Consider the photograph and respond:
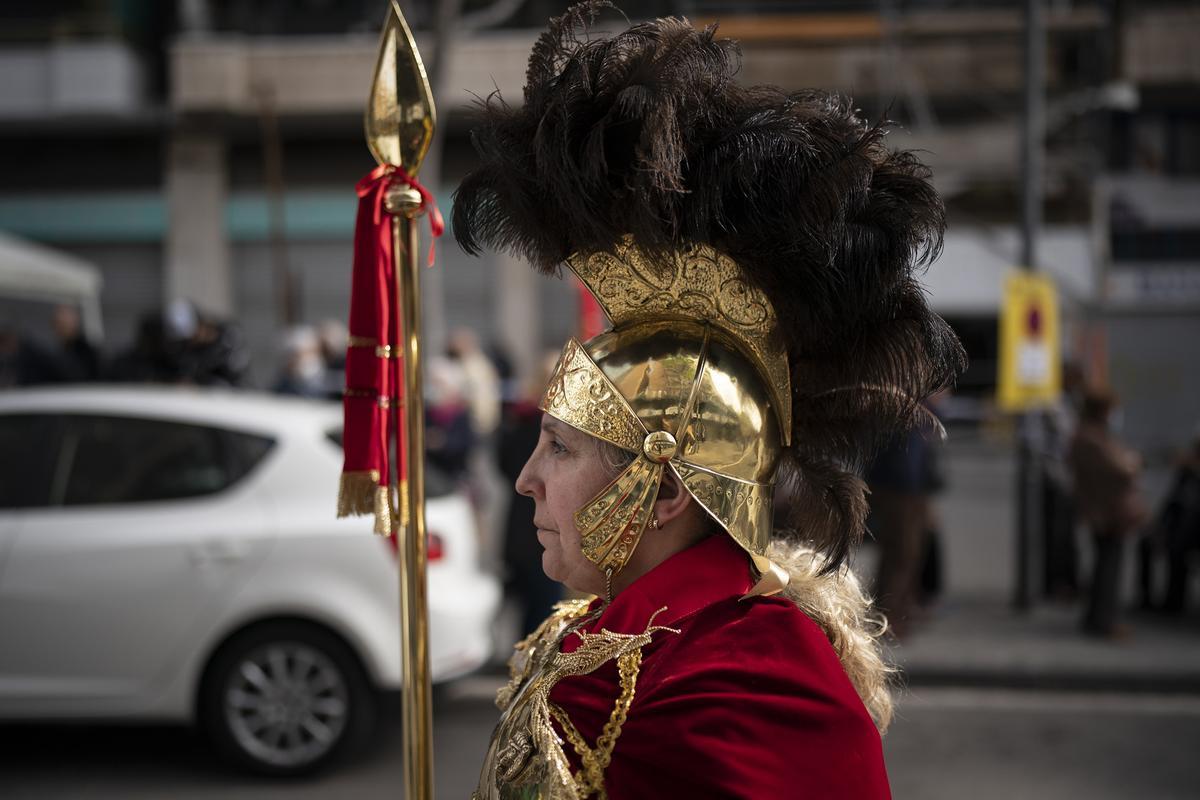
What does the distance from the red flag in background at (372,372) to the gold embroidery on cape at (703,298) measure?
387 millimetres

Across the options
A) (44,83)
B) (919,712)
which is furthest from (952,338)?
(44,83)

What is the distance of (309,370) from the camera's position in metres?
9.47

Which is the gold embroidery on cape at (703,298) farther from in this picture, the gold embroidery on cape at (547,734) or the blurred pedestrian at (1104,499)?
the blurred pedestrian at (1104,499)

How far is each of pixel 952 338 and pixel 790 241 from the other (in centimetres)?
Answer: 37

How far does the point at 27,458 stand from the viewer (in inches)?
205

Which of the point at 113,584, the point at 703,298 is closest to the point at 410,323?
the point at 703,298

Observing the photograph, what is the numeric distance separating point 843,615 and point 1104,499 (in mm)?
6232

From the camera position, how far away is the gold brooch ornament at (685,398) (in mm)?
1702

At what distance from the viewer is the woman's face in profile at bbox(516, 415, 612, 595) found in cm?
178

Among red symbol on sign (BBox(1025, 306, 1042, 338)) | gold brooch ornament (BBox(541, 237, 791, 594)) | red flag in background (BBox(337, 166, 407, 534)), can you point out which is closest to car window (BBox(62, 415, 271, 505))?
red flag in background (BBox(337, 166, 407, 534))

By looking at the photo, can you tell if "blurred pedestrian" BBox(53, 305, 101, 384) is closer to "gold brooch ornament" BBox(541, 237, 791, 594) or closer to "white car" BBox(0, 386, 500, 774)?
"white car" BBox(0, 386, 500, 774)

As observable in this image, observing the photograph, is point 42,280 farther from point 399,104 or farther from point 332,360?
point 399,104

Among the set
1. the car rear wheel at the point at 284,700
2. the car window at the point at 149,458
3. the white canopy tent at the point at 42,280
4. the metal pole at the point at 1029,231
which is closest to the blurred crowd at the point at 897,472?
the metal pole at the point at 1029,231

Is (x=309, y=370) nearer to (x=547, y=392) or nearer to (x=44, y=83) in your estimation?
(x=547, y=392)
